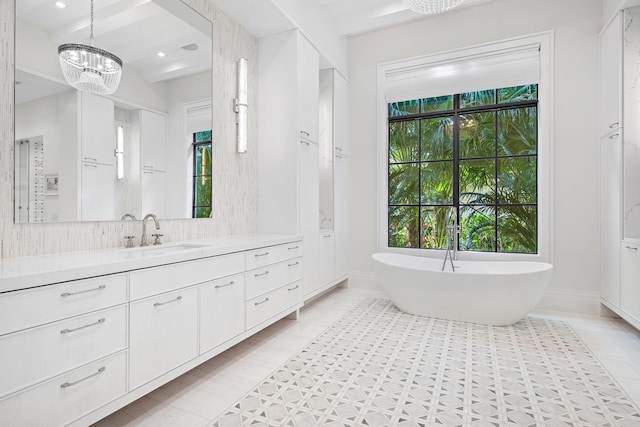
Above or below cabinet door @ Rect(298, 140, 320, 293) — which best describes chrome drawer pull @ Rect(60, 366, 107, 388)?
below

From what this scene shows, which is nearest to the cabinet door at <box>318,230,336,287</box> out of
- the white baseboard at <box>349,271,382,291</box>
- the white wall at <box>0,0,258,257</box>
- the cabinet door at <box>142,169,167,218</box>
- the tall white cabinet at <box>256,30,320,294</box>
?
the tall white cabinet at <box>256,30,320,294</box>

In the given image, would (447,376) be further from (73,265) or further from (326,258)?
(73,265)

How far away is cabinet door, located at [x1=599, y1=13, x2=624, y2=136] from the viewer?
9.17 feet

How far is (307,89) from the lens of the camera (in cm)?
325

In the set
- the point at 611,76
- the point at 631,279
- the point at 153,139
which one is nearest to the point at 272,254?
the point at 153,139

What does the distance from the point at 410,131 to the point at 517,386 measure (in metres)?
3.25

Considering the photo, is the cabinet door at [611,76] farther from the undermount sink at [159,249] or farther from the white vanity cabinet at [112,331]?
the undermount sink at [159,249]

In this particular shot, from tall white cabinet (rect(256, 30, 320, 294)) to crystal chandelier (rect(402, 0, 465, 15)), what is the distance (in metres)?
1.02

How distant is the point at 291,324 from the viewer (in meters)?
2.93

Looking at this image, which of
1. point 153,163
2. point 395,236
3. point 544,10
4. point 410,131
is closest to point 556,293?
point 395,236

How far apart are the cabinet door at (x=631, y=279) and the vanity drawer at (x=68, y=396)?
11.1 feet

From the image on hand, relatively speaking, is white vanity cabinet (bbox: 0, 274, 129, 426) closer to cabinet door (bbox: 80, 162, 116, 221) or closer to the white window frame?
cabinet door (bbox: 80, 162, 116, 221)

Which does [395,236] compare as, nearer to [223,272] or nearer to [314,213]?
[314,213]

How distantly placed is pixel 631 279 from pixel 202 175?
3.41 m
